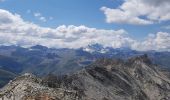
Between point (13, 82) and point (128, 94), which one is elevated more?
point (13, 82)

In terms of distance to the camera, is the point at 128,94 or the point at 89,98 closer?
the point at 89,98

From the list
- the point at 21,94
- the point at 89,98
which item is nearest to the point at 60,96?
the point at 21,94

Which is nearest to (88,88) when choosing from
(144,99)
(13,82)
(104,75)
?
(104,75)

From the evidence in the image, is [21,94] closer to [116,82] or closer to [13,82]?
[13,82]

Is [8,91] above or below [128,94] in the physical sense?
above

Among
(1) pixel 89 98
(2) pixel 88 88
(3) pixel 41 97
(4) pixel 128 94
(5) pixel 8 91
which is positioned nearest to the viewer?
(3) pixel 41 97

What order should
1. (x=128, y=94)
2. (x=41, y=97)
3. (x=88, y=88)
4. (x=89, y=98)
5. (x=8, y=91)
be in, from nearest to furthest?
(x=41, y=97)
(x=8, y=91)
(x=89, y=98)
(x=88, y=88)
(x=128, y=94)

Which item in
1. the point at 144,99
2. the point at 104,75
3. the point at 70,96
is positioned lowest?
the point at 144,99

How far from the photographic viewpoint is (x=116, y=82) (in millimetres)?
186875

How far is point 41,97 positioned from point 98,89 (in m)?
126

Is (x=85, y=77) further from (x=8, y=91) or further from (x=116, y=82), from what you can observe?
(x=8, y=91)

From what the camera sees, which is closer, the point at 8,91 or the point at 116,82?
the point at 8,91

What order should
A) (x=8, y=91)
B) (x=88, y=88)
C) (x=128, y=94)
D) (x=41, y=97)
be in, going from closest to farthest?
(x=41, y=97), (x=8, y=91), (x=88, y=88), (x=128, y=94)

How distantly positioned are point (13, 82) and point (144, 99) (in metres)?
152
